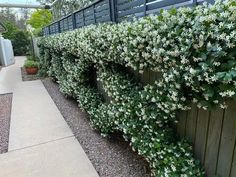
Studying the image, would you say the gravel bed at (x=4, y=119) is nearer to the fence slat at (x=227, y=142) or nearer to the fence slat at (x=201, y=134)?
the fence slat at (x=201, y=134)

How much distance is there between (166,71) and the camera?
1730 millimetres

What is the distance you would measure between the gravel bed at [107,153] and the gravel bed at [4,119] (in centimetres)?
105

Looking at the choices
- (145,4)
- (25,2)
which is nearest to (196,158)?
(145,4)

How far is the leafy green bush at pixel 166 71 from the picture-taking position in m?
1.28

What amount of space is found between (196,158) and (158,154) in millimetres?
361

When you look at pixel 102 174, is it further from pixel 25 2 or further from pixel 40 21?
pixel 40 21

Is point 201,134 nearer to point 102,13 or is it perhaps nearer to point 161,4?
point 161,4

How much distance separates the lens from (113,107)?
291 centimetres

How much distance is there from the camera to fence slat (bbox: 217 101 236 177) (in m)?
1.61

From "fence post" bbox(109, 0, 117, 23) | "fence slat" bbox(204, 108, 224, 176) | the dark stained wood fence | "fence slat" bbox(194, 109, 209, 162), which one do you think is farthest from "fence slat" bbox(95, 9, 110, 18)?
"fence slat" bbox(204, 108, 224, 176)

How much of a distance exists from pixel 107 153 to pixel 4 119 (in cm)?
255

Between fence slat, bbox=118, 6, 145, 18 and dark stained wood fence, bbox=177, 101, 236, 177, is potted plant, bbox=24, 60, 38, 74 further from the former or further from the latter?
dark stained wood fence, bbox=177, 101, 236, 177

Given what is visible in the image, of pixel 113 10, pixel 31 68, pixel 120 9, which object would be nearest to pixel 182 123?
pixel 120 9

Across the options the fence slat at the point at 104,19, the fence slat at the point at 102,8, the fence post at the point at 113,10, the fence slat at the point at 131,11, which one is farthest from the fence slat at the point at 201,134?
the fence slat at the point at 102,8
